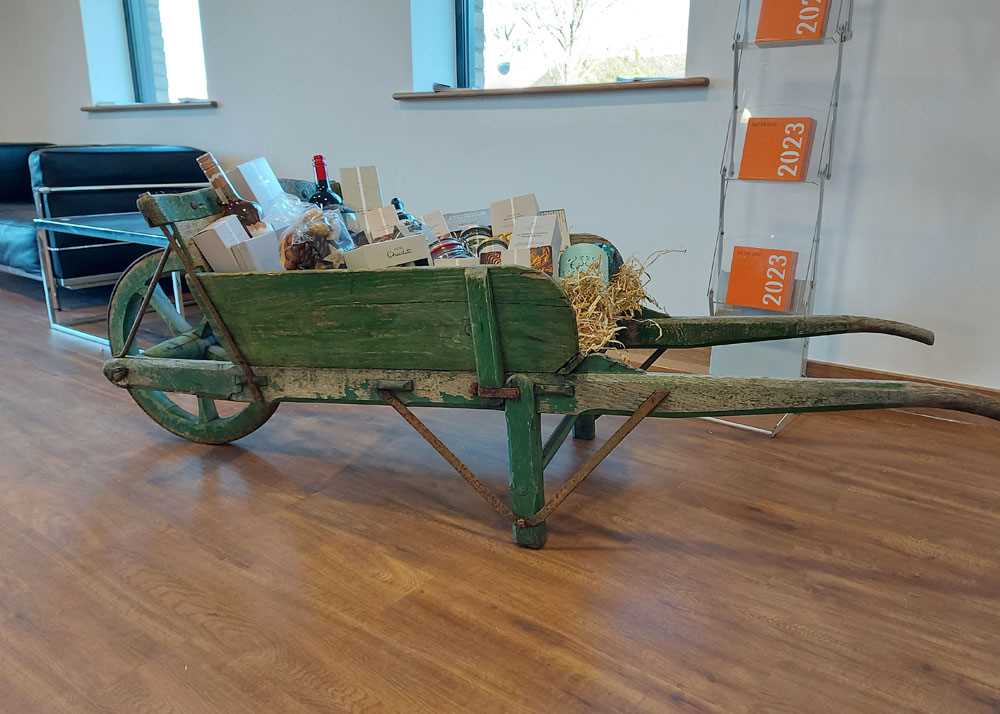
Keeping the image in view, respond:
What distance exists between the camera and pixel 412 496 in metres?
1.75

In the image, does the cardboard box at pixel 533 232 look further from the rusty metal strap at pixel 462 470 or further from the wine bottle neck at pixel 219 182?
the wine bottle neck at pixel 219 182

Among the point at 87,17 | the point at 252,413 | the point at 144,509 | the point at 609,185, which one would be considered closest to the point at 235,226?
the point at 252,413

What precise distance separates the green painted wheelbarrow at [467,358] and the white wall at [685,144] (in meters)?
0.73

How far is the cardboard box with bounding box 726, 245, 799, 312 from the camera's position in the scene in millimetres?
2133

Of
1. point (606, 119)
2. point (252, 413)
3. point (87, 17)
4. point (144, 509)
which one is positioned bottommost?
point (144, 509)

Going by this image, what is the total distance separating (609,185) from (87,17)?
361 centimetres

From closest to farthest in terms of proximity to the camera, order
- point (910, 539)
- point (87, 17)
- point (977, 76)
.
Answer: point (910, 539) → point (977, 76) → point (87, 17)

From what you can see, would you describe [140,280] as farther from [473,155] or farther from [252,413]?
[473,155]

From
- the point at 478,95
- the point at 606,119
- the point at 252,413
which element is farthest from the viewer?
the point at 478,95

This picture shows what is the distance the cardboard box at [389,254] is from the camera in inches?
61.9

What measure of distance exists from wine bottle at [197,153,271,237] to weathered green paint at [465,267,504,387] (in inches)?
22.3

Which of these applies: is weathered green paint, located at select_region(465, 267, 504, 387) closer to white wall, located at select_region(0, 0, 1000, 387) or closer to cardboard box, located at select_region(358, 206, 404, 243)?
cardboard box, located at select_region(358, 206, 404, 243)

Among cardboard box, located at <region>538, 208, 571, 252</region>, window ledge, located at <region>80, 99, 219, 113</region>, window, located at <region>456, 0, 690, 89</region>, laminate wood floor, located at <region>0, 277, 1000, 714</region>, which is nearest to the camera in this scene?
laminate wood floor, located at <region>0, 277, 1000, 714</region>

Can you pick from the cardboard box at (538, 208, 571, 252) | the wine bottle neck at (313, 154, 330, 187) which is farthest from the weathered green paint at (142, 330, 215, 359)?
the cardboard box at (538, 208, 571, 252)
